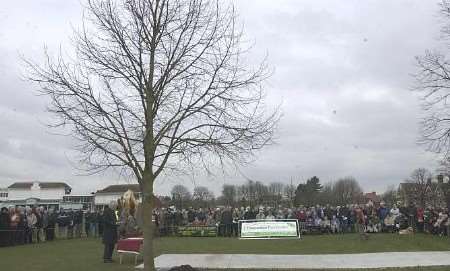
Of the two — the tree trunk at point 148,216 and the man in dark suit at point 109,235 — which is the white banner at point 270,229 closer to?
the man in dark suit at point 109,235

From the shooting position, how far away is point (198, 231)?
105ft

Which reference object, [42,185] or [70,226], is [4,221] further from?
[42,185]

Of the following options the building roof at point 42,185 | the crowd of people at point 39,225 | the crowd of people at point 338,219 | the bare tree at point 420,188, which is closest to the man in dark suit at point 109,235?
the crowd of people at point 39,225

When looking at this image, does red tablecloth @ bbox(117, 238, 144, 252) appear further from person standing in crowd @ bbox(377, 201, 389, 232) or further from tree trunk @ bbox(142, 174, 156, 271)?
person standing in crowd @ bbox(377, 201, 389, 232)

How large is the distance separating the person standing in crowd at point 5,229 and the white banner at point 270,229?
11.1 meters

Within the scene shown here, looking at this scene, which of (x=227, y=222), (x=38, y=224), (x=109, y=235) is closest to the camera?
(x=109, y=235)

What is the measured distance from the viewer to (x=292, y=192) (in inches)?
4530

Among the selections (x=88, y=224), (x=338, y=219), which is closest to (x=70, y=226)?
(x=88, y=224)

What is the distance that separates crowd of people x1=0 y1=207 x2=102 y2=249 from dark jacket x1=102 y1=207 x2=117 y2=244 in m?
2.58

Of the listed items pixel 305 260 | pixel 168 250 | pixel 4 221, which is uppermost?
pixel 4 221

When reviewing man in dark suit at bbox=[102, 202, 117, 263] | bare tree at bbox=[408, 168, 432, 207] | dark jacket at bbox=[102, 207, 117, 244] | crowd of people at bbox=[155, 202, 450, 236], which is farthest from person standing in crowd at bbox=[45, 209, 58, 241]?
bare tree at bbox=[408, 168, 432, 207]

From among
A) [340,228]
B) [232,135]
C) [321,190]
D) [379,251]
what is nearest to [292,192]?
[321,190]

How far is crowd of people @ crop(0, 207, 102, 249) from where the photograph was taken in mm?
24938

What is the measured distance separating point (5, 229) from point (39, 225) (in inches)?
135
